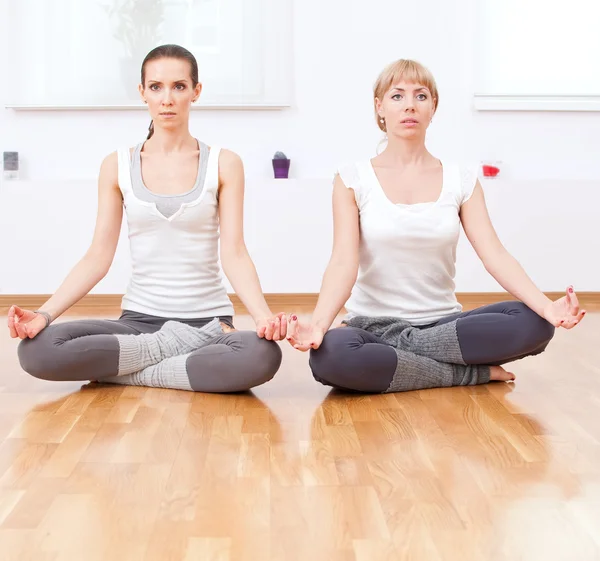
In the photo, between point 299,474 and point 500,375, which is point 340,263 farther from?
point 299,474

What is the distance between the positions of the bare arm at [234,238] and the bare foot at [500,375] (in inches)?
24.9

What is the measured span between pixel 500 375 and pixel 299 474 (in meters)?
0.99

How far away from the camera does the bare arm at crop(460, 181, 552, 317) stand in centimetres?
241

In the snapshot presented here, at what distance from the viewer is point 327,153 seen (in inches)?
183

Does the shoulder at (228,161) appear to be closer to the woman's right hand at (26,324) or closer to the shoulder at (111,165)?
the shoulder at (111,165)

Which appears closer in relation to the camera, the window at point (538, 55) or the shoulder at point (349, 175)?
the shoulder at point (349, 175)

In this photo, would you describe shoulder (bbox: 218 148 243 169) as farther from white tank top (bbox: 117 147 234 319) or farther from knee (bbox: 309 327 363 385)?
knee (bbox: 309 327 363 385)

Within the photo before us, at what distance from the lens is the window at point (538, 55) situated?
4.63 metres

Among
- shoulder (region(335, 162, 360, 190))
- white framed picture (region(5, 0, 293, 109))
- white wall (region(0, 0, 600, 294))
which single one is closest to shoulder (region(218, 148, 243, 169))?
shoulder (region(335, 162, 360, 190))

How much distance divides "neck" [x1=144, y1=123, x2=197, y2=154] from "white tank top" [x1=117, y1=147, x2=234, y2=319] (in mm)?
118

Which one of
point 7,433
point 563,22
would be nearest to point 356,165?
point 7,433

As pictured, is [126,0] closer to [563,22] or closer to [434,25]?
[434,25]

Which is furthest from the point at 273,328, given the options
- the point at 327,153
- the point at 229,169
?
the point at 327,153

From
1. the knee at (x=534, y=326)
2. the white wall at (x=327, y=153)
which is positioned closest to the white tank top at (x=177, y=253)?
the knee at (x=534, y=326)
